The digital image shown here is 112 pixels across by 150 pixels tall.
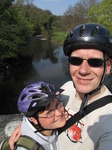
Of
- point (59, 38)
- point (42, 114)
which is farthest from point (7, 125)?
point (59, 38)

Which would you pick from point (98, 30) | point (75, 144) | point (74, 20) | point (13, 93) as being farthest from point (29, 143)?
point (74, 20)

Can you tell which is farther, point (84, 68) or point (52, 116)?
point (52, 116)

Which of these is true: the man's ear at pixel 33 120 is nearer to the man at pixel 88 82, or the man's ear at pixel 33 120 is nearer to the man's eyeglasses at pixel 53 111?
the man's eyeglasses at pixel 53 111

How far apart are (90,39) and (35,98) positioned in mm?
917

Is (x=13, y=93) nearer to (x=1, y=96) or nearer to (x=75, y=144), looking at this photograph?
(x=1, y=96)

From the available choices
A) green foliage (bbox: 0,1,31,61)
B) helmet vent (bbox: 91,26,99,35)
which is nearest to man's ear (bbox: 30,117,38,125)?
helmet vent (bbox: 91,26,99,35)

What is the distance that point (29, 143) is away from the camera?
168cm

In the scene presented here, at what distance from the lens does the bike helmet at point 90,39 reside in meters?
1.71

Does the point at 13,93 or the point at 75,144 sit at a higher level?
the point at 75,144

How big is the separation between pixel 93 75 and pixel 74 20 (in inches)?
1422

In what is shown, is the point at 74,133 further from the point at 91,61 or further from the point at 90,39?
the point at 90,39

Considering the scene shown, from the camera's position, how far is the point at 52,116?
6.28ft

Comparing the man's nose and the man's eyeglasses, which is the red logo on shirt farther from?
the man's nose

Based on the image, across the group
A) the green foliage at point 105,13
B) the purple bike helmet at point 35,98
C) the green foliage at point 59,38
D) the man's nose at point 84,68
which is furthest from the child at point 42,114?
the green foliage at point 59,38
